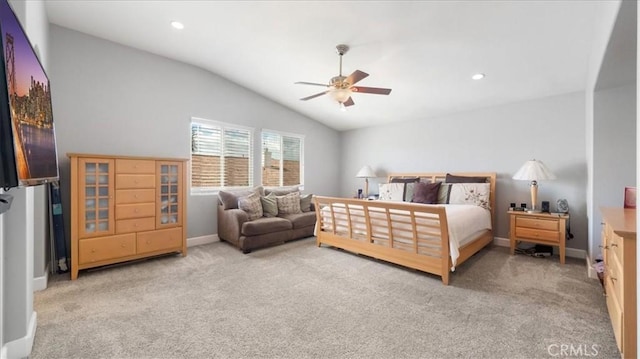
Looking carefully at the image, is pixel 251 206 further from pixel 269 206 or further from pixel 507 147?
pixel 507 147

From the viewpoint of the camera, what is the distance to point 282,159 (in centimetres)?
579

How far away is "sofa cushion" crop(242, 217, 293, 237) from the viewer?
399 centimetres

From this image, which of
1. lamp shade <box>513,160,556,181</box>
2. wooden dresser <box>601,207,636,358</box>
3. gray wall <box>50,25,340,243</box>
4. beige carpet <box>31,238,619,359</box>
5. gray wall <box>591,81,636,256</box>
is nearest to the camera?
wooden dresser <box>601,207,636,358</box>

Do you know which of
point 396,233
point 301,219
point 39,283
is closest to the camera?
point 39,283

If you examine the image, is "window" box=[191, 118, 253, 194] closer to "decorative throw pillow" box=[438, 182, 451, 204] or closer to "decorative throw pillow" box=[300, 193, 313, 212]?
"decorative throw pillow" box=[300, 193, 313, 212]

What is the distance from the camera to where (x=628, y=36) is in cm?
187

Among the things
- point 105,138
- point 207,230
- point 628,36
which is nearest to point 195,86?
point 105,138

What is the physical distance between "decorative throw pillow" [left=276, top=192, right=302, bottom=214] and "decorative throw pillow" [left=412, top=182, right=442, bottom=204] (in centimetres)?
211

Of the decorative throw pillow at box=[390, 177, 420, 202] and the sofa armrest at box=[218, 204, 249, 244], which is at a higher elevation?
the decorative throw pillow at box=[390, 177, 420, 202]

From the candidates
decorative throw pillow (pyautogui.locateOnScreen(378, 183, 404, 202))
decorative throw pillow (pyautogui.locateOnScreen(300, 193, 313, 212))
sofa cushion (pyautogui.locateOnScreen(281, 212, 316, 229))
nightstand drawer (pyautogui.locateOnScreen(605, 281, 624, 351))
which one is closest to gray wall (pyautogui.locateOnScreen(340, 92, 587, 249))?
decorative throw pillow (pyautogui.locateOnScreen(378, 183, 404, 202))

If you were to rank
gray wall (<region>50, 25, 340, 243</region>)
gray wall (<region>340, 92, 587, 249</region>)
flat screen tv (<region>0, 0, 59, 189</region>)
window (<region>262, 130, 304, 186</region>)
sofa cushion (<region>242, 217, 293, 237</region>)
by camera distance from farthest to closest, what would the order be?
window (<region>262, 130, 304, 186</region>)
sofa cushion (<region>242, 217, 293, 237</region>)
gray wall (<region>340, 92, 587, 249</region>)
gray wall (<region>50, 25, 340, 243</region>)
flat screen tv (<region>0, 0, 59, 189</region>)

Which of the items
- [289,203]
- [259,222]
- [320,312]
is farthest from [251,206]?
[320,312]

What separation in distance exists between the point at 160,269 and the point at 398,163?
464 cm

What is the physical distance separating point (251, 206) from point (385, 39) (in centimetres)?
305
